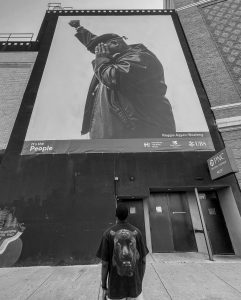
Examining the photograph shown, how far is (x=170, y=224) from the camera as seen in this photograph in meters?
8.60

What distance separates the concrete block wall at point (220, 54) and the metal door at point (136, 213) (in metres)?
4.53

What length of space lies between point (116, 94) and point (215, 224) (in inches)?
321

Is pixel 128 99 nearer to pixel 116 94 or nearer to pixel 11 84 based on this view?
pixel 116 94

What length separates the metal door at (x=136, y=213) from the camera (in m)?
8.42

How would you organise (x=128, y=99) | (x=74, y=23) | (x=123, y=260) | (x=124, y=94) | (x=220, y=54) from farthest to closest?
1. (x=74, y=23)
2. (x=220, y=54)
3. (x=124, y=94)
4. (x=128, y=99)
5. (x=123, y=260)

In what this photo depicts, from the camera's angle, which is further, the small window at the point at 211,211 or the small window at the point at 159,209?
the small window at the point at 159,209

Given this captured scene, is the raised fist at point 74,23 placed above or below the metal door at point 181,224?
above

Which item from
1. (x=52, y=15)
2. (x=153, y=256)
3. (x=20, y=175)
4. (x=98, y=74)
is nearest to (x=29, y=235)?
(x=20, y=175)

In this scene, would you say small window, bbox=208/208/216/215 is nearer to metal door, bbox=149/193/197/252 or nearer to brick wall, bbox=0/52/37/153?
metal door, bbox=149/193/197/252

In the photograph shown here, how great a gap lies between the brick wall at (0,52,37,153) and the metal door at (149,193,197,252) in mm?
8093

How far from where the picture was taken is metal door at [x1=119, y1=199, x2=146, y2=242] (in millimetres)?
8423

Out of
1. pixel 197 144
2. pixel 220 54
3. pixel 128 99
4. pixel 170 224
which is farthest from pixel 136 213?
pixel 220 54

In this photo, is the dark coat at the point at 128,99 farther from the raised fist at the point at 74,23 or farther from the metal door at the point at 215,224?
the raised fist at the point at 74,23

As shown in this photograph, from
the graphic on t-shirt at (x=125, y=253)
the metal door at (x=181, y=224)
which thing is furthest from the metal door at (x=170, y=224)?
the graphic on t-shirt at (x=125, y=253)
